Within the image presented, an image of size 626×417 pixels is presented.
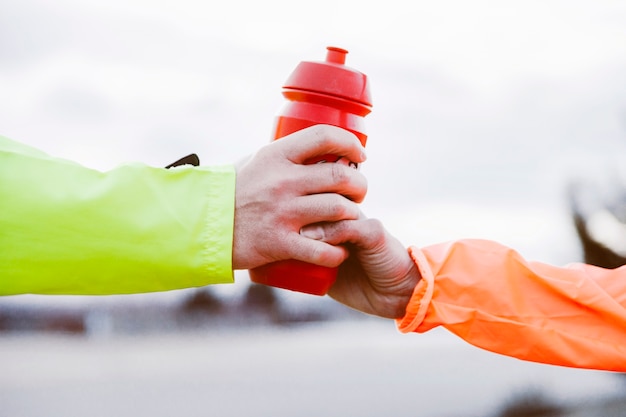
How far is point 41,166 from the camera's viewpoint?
1136mm

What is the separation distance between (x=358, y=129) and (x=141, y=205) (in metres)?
0.39

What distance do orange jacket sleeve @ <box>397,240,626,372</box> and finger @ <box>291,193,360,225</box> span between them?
0.37 m

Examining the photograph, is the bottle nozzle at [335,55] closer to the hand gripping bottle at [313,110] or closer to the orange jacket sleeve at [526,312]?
the hand gripping bottle at [313,110]

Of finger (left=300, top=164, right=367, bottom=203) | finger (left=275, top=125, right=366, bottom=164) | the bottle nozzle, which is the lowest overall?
finger (left=300, top=164, right=367, bottom=203)

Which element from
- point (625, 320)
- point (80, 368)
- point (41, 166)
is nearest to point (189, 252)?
point (41, 166)

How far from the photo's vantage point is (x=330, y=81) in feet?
3.99

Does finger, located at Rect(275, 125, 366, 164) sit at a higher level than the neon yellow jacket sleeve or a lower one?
higher

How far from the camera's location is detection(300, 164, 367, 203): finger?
3.82ft

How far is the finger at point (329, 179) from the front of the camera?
1164 millimetres

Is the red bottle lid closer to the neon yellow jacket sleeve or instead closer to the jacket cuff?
the neon yellow jacket sleeve

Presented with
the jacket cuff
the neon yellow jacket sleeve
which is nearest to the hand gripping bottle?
the neon yellow jacket sleeve

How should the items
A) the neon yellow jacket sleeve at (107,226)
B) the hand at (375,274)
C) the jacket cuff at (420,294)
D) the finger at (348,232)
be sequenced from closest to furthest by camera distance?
the neon yellow jacket sleeve at (107,226), the finger at (348,232), the hand at (375,274), the jacket cuff at (420,294)

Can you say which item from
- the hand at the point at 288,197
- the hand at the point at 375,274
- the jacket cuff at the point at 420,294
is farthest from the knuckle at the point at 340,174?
the jacket cuff at the point at 420,294

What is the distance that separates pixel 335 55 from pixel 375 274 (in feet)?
1.49
